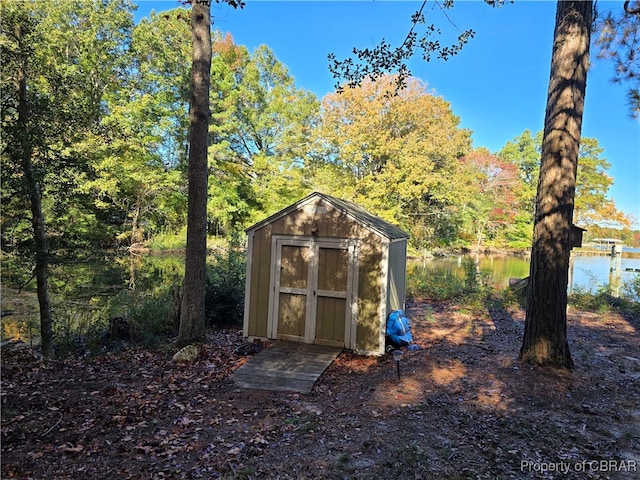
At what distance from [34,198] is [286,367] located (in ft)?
13.7

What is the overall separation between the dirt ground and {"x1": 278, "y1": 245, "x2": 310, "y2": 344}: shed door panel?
0.96 m

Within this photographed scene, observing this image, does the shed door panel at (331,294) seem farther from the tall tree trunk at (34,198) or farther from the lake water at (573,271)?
the lake water at (573,271)

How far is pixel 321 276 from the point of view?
6.01m

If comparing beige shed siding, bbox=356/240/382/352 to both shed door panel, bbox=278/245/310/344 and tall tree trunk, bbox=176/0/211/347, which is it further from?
tall tree trunk, bbox=176/0/211/347

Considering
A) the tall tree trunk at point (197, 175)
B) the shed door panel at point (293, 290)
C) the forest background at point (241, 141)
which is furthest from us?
the forest background at point (241, 141)

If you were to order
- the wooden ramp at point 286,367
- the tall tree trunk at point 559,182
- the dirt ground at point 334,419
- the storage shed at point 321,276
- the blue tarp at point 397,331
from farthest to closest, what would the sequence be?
1. the blue tarp at point 397,331
2. the storage shed at point 321,276
3. the tall tree trunk at point 559,182
4. the wooden ramp at point 286,367
5. the dirt ground at point 334,419

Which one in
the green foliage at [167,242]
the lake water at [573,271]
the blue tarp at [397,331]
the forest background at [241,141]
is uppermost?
the forest background at [241,141]

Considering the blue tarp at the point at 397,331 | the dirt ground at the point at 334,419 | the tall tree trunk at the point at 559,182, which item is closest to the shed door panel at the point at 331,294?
the dirt ground at the point at 334,419

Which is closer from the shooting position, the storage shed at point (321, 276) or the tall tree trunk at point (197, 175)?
the tall tree trunk at point (197, 175)

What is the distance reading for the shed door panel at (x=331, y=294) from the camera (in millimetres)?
5906

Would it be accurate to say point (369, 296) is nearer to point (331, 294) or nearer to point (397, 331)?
point (331, 294)

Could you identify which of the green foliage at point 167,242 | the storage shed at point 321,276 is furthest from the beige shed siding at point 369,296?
the green foliage at point 167,242

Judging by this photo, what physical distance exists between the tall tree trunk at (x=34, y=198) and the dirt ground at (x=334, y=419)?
1.52 ft

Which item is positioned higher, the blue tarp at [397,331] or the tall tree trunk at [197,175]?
the tall tree trunk at [197,175]
